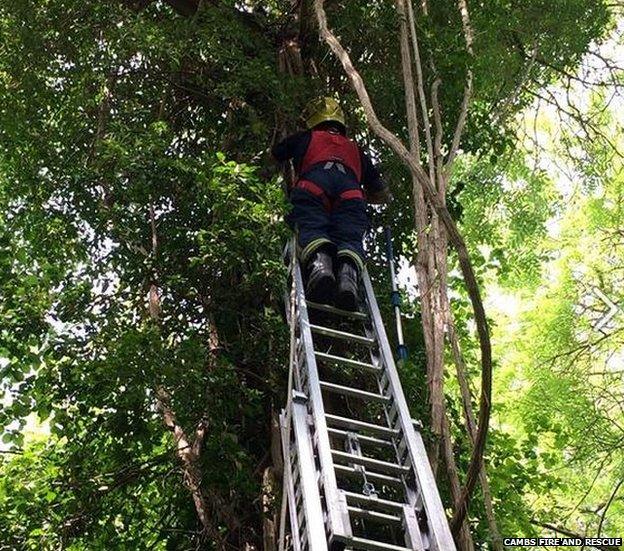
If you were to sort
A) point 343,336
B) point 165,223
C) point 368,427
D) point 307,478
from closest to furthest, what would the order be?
1. point 307,478
2. point 368,427
3. point 343,336
4. point 165,223

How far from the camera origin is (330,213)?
4.87 m

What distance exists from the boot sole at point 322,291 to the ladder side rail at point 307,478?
2.75 feet

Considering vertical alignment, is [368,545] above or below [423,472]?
below

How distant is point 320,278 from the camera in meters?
4.29

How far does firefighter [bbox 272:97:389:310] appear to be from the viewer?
4.39 m

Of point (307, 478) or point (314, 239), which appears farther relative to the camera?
point (314, 239)

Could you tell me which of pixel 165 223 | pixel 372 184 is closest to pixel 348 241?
pixel 372 184

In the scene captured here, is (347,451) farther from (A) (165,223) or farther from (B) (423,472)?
Result: (A) (165,223)

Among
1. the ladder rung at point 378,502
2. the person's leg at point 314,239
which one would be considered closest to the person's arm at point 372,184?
the person's leg at point 314,239

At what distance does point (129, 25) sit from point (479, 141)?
2.60 m

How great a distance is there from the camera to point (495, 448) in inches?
236

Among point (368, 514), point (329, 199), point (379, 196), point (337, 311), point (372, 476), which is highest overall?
point (379, 196)

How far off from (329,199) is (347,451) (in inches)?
69.7

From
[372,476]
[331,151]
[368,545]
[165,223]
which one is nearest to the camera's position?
[368,545]
